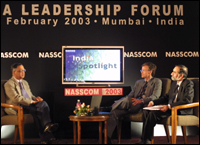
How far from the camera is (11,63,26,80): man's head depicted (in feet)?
19.3

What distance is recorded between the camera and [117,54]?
6.34 metres

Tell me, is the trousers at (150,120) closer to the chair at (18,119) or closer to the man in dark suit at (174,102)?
the man in dark suit at (174,102)

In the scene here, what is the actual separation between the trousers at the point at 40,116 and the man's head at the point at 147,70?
1984mm

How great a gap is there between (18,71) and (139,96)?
2.38 meters

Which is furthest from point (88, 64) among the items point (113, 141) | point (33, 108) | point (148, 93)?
Result: point (113, 141)

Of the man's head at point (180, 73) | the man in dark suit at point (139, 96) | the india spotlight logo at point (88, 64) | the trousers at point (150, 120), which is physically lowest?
the trousers at point (150, 120)

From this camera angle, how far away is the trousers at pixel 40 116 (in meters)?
5.41

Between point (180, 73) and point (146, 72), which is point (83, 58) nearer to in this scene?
point (146, 72)

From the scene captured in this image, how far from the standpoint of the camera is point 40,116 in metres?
5.43

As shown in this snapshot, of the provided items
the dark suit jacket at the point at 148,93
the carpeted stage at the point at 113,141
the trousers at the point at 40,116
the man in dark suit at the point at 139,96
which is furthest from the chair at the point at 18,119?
the dark suit jacket at the point at 148,93

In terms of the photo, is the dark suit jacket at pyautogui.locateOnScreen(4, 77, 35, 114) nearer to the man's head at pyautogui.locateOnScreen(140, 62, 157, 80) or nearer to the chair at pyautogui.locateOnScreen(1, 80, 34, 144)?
the chair at pyautogui.locateOnScreen(1, 80, 34, 144)

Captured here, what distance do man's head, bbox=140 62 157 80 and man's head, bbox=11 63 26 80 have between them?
7.61 ft

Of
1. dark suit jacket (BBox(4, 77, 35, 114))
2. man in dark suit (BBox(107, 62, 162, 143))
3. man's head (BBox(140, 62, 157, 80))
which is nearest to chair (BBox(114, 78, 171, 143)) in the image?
man in dark suit (BBox(107, 62, 162, 143))

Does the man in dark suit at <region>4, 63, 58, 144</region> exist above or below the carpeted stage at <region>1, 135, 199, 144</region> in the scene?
above
